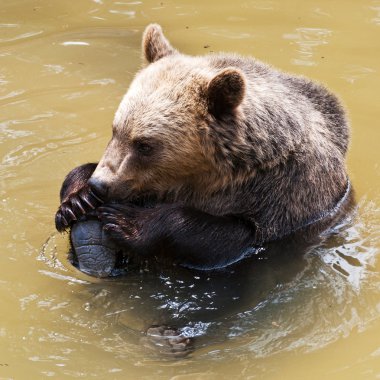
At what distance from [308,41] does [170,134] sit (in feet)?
19.1

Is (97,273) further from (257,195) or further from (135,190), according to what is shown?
(257,195)

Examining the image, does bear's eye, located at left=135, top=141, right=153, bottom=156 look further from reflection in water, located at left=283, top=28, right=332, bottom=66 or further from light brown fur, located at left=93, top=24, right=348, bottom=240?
reflection in water, located at left=283, top=28, right=332, bottom=66

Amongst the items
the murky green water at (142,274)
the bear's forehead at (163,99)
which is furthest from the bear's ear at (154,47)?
the murky green water at (142,274)

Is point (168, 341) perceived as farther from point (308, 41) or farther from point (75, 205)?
point (308, 41)

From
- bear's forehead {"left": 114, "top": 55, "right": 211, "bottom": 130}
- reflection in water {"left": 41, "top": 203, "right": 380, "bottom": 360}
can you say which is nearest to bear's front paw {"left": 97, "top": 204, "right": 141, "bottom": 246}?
reflection in water {"left": 41, "top": 203, "right": 380, "bottom": 360}

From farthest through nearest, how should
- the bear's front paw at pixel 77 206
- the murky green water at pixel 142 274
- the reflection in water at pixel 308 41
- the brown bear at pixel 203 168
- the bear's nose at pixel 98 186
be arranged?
the reflection in water at pixel 308 41 < the bear's front paw at pixel 77 206 < the brown bear at pixel 203 168 < the bear's nose at pixel 98 186 < the murky green water at pixel 142 274

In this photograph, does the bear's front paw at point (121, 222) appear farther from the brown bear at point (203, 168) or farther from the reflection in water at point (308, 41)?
the reflection in water at point (308, 41)

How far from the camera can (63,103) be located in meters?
10.3

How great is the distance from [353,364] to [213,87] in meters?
2.36

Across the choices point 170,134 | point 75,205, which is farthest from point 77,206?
point 170,134

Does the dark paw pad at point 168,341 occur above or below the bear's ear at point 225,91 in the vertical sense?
below

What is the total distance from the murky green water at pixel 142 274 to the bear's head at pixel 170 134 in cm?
90

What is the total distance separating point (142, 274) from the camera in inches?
286

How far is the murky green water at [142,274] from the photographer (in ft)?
20.5
